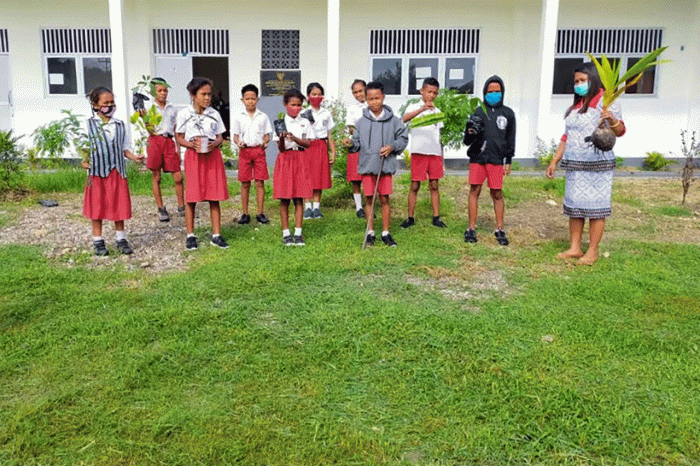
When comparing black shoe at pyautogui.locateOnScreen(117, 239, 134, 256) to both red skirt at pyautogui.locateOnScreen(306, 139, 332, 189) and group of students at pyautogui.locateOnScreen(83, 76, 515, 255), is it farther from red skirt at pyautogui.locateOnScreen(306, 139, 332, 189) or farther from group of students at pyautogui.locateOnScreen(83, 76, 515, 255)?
red skirt at pyautogui.locateOnScreen(306, 139, 332, 189)

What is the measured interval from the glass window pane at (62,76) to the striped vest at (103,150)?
26.6 feet

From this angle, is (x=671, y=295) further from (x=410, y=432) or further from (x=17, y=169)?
(x=17, y=169)

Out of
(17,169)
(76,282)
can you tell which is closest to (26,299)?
(76,282)

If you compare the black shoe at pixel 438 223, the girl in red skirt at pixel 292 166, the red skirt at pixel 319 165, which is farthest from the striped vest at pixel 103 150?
the black shoe at pixel 438 223

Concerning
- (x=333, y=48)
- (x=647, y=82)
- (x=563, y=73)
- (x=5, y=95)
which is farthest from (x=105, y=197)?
(x=647, y=82)

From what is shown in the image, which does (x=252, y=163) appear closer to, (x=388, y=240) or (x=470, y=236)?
(x=388, y=240)

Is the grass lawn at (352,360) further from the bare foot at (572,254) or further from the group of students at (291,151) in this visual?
the group of students at (291,151)

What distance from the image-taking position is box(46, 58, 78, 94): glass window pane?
12.7 m

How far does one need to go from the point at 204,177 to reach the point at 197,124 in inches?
19.2

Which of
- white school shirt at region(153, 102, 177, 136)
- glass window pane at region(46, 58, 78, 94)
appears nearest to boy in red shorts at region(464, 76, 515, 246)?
white school shirt at region(153, 102, 177, 136)

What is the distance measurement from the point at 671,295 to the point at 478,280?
4.54 feet

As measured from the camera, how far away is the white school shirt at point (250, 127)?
694 centimetres

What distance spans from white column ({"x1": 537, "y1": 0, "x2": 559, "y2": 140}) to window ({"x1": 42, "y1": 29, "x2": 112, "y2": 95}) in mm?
8354

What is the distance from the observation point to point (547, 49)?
11.6m
